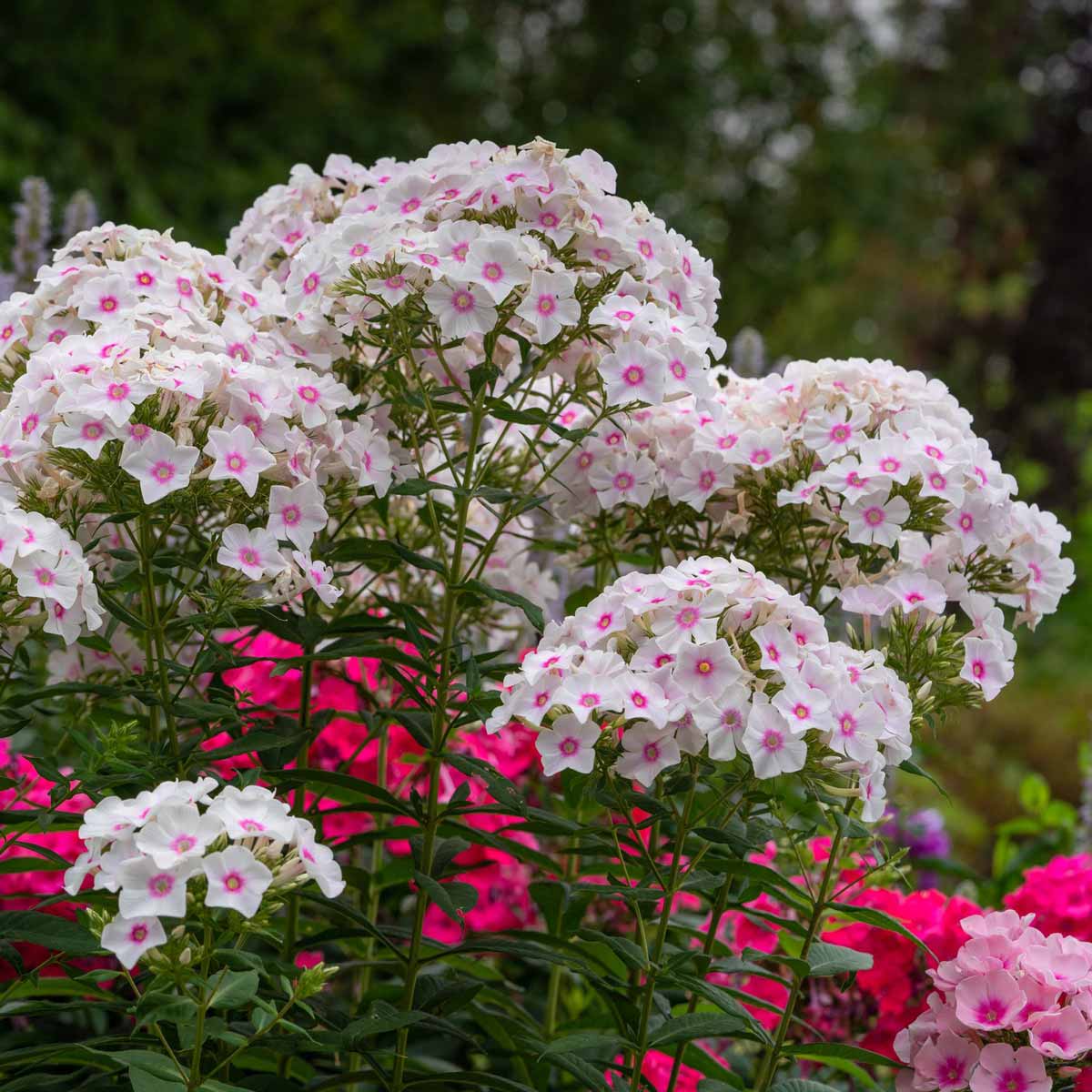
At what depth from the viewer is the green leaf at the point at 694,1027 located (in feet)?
5.37

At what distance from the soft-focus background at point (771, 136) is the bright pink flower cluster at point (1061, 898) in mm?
4255

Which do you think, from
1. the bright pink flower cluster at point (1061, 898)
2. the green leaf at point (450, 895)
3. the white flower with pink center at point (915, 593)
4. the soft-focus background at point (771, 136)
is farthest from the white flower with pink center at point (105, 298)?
the soft-focus background at point (771, 136)

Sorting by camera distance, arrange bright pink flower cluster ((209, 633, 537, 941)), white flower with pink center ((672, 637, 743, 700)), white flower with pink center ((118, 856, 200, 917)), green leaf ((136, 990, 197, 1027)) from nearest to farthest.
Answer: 1. white flower with pink center ((118, 856, 200, 917))
2. green leaf ((136, 990, 197, 1027))
3. white flower with pink center ((672, 637, 743, 700))
4. bright pink flower cluster ((209, 633, 537, 941))

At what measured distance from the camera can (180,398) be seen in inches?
64.5

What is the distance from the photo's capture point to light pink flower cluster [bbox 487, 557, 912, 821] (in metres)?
1.49

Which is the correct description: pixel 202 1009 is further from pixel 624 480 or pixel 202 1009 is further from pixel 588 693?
Answer: pixel 624 480

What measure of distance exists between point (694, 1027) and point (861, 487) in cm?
68

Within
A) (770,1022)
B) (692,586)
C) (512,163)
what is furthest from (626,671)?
(770,1022)

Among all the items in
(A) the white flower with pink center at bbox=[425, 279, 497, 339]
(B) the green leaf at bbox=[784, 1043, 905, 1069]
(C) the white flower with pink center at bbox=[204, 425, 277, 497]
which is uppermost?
(A) the white flower with pink center at bbox=[425, 279, 497, 339]

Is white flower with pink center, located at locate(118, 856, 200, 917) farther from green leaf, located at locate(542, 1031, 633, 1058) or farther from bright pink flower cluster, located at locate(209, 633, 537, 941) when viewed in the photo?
bright pink flower cluster, located at locate(209, 633, 537, 941)

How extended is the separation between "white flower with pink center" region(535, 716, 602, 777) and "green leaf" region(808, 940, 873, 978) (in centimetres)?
44

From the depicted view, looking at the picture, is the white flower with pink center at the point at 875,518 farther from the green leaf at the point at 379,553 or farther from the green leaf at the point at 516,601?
the green leaf at the point at 379,553

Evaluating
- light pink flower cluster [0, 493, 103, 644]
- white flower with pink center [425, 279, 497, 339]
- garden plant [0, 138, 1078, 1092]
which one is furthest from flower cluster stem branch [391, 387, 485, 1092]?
light pink flower cluster [0, 493, 103, 644]

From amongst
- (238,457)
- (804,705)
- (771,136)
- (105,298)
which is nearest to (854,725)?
(804,705)
